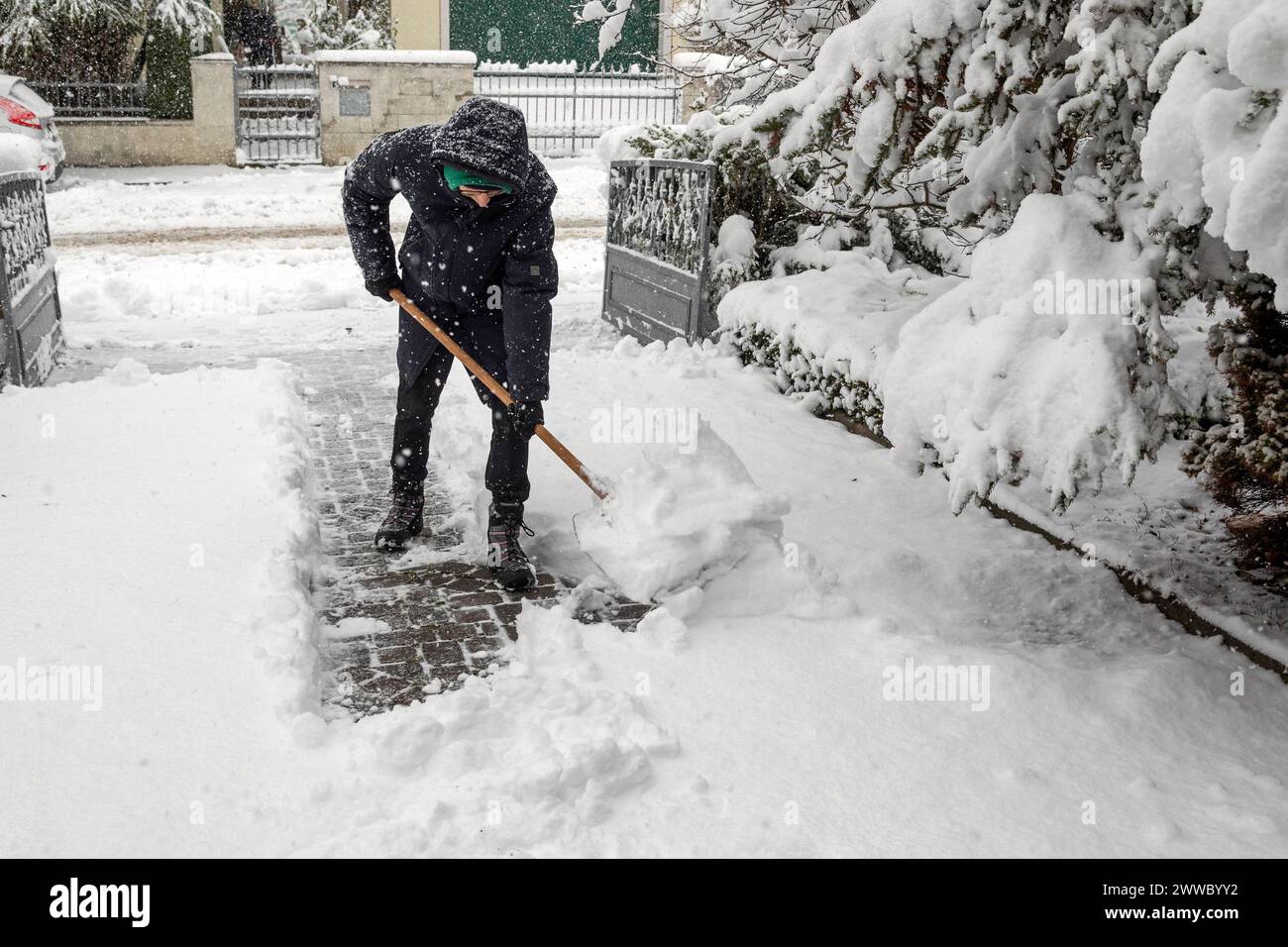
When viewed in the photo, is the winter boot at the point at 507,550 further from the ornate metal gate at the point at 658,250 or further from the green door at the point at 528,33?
the green door at the point at 528,33

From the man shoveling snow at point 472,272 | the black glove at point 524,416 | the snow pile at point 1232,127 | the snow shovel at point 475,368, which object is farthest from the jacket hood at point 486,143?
the snow pile at point 1232,127

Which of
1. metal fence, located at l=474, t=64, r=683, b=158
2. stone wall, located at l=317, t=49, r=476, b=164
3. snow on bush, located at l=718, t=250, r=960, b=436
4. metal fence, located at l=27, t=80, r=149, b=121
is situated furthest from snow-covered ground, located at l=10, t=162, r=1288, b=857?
metal fence, located at l=474, t=64, r=683, b=158

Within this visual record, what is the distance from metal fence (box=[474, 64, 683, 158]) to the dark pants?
15408 mm

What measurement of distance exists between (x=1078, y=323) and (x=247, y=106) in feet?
55.0

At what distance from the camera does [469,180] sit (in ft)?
12.3

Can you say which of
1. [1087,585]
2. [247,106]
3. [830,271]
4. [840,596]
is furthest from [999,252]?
[247,106]

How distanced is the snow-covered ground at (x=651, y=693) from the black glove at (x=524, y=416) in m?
0.42

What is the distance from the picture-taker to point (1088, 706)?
10.7ft

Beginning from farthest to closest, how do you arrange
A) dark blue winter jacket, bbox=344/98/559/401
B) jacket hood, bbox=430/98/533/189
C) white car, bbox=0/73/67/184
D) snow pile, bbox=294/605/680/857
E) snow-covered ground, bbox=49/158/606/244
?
white car, bbox=0/73/67/184 → snow-covered ground, bbox=49/158/606/244 → dark blue winter jacket, bbox=344/98/559/401 → jacket hood, bbox=430/98/533/189 → snow pile, bbox=294/605/680/857

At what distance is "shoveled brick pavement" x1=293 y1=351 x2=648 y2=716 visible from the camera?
135 inches

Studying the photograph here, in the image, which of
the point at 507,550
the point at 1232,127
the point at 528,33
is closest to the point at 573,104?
the point at 528,33

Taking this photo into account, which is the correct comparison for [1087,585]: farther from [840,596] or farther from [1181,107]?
[1181,107]

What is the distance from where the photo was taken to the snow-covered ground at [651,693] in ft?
8.82

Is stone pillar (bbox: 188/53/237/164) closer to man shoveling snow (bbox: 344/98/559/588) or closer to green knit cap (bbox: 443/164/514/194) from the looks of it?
man shoveling snow (bbox: 344/98/559/588)
